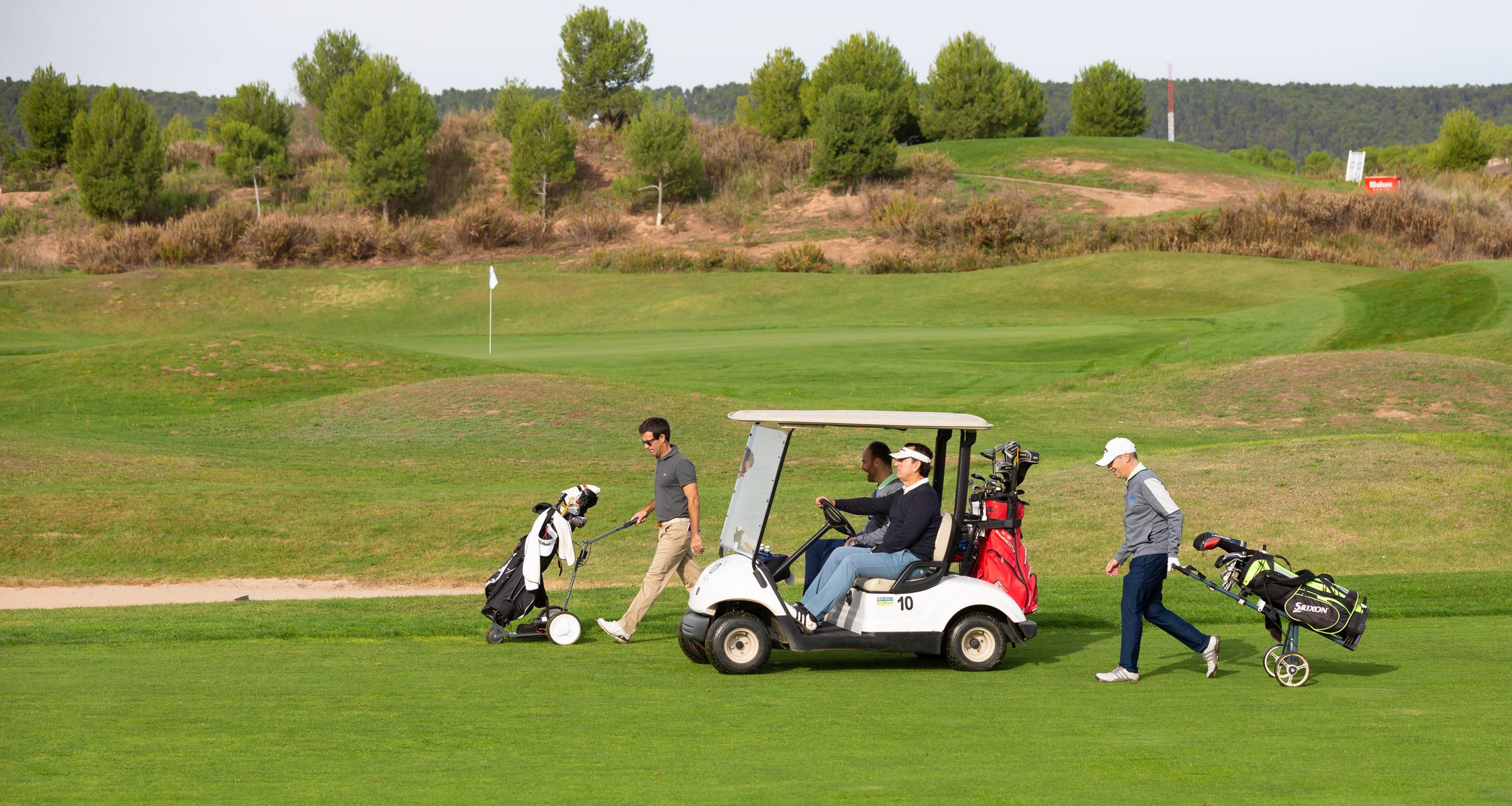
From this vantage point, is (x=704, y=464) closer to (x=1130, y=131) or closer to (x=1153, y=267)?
(x=1153, y=267)

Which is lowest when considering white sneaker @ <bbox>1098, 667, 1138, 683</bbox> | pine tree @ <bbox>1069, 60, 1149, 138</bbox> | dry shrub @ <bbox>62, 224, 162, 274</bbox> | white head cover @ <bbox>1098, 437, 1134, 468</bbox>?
dry shrub @ <bbox>62, 224, 162, 274</bbox>

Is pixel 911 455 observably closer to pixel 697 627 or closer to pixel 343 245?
pixel 697 627

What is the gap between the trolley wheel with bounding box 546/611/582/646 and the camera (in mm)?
11180

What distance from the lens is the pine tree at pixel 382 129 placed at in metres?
80.1

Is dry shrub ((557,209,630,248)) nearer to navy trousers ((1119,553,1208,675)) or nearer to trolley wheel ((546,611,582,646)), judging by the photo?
trolley wheel ((546,611,582,646))

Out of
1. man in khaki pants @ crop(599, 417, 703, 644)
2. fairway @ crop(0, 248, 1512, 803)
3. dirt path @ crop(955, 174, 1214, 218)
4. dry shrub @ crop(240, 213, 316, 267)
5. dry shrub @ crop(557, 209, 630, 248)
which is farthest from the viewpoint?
dry shrub @ crop(557, 209, 630, 248)

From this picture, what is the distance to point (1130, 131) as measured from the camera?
120875mm

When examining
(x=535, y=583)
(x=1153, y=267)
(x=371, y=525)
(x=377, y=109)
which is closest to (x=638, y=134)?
(x=377, y=109)

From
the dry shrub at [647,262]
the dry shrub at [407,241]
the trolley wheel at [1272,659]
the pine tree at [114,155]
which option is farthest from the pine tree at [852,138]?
the trolley wheel at [1272,659]

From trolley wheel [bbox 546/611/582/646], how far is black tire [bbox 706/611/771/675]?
1.86 meters

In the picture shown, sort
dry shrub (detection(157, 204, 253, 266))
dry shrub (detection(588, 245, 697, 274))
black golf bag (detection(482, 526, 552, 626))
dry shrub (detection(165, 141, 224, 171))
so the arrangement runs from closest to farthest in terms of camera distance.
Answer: black golf bag (detection(482, 526, 552, 626))
dry shrub (detection(588, 245, 697, 274))
dry shrub (detection(157, 204, 253, 266))
dry shrub (detection(165, 141, 224, 171))

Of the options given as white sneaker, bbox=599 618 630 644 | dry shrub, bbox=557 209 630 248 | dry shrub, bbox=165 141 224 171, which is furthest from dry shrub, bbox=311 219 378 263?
white sneaker, bbox=599 618 630 644

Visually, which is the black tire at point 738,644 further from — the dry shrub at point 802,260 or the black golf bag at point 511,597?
the dry shrub at point 802,260

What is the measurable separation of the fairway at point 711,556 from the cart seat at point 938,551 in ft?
2.26
